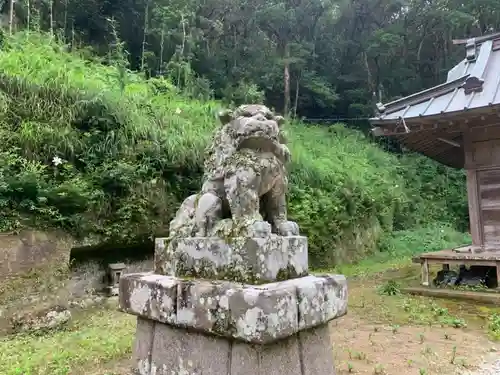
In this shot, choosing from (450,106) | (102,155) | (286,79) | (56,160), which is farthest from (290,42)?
(56,160)

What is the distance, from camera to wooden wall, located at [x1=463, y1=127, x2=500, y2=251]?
23.1ft

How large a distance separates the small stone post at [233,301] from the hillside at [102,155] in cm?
401

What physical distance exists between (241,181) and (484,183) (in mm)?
6639

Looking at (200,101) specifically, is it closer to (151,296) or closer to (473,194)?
(473,194)

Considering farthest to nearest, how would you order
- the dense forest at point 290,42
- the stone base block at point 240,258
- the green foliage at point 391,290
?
the dense forest at point 290,42, the green foliage at point 391,290, the stone base block at point 240,258

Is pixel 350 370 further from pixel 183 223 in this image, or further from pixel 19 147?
pixel 19 147

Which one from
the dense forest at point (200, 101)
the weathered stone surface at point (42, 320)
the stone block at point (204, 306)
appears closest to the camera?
the stone block at point (204, 306)

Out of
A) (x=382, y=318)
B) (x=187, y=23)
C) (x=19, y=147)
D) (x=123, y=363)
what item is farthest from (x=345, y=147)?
(x=123, y=363)

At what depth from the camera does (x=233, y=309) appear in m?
1.72

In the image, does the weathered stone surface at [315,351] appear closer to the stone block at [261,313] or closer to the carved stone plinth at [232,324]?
the carved stone plinth at [232,324]

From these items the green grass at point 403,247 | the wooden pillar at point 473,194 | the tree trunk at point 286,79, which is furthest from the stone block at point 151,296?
the tree trunk at point 286,79

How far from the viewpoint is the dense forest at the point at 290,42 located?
13711 mm

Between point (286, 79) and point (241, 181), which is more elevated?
point (286, 79)

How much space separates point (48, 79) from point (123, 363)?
5.04 m
